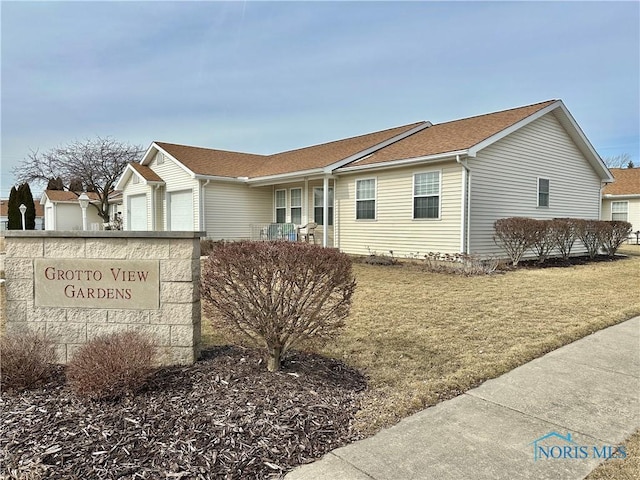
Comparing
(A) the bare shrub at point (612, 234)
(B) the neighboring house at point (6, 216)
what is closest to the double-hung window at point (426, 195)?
(A) the bare shrub at point (612, 234)

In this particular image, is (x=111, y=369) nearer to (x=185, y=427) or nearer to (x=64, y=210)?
(x=185, y=427)

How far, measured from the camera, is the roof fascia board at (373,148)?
1469 cm

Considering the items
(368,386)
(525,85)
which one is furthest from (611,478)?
(525,85)

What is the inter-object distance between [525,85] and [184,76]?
1331 centimetres

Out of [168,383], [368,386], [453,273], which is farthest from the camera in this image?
[453,273]

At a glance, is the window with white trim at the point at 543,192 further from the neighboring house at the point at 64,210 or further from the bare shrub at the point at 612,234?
the neighboring house at the point at 64,210

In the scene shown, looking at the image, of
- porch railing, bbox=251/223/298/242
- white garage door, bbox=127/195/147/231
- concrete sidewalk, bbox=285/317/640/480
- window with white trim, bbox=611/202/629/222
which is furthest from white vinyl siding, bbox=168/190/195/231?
window with white trim, bbox=611/202/629/222

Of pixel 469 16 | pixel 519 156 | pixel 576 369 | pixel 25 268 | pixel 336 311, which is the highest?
pixel 469 16

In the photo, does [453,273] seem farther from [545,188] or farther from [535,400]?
[535,400]

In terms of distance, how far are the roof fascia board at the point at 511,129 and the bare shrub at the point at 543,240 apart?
9.11 feet

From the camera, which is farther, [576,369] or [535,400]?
[576,369]

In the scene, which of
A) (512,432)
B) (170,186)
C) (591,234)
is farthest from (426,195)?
(170,186)

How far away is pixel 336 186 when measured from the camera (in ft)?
51.3

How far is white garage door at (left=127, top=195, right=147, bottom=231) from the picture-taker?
21234mm
